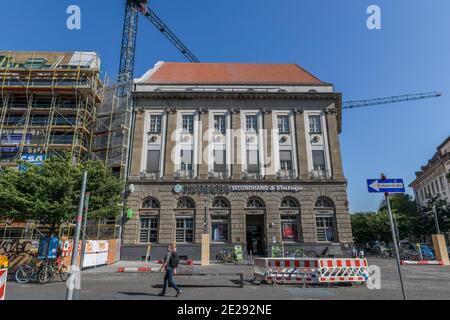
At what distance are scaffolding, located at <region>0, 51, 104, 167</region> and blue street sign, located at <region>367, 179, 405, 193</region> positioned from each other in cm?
2733

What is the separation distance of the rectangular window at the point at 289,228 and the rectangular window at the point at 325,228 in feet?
6.99

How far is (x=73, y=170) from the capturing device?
18656 millimetres

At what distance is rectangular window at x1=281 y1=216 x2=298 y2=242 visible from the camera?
26.5 meters

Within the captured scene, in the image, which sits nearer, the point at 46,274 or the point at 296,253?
the point at 46,274

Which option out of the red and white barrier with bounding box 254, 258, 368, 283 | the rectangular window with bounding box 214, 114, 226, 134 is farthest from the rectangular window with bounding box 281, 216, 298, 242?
the red and white barrier with bounding box 254, 258, 368, 283

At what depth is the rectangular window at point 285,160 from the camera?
93.9ft

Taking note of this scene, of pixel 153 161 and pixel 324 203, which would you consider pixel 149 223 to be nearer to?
pixel 153 161

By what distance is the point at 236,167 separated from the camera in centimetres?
2823

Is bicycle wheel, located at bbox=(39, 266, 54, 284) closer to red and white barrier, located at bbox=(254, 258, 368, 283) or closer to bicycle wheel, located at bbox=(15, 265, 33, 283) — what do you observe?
bicycle wheel, located at bbox=(15, 265, 33, 283)

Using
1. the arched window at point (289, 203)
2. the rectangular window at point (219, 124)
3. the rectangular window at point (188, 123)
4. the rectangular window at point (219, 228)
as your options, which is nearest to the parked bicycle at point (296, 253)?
the arched window at point (289, 203)

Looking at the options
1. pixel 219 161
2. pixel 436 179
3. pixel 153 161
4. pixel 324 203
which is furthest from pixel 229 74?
pixel 436 179

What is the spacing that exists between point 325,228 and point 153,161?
734 inches
